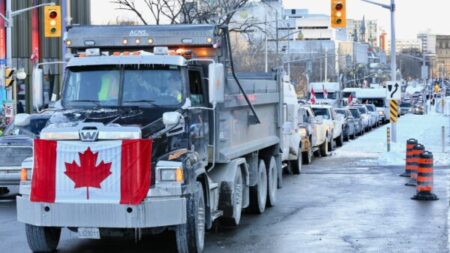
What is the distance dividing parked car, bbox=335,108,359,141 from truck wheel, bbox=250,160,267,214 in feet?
83.8

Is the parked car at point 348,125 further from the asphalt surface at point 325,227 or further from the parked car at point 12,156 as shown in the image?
the parked car at point 12,156

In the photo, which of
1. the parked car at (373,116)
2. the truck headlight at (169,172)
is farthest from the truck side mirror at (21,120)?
the parked car at (373,116)

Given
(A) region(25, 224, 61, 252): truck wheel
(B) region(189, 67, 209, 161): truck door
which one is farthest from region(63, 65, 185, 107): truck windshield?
(A) region(25, 224, 61, 252): truck wheel

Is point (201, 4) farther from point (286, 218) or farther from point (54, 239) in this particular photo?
point (54, 239)

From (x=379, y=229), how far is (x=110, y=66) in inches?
202

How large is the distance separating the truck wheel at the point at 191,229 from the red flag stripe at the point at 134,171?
667 millimetres

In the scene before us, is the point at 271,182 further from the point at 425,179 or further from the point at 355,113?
the point at 355,113

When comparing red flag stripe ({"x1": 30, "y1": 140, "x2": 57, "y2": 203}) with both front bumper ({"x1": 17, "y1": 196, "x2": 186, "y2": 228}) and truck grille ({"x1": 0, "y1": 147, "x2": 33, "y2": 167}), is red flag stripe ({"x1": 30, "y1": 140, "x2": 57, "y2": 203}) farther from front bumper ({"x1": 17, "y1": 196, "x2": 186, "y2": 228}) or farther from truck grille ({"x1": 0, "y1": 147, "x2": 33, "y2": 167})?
truck grille ({"x1": 0, "y1": 147, "x2": 33, "y2": 167})

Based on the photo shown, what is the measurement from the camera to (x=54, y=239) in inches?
426

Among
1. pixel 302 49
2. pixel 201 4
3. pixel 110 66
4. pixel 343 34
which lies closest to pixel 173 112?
pixel 110 66

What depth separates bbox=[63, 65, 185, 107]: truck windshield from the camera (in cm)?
1053

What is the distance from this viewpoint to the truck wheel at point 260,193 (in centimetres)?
1419

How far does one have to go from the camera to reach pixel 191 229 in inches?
388

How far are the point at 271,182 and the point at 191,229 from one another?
5.81m
